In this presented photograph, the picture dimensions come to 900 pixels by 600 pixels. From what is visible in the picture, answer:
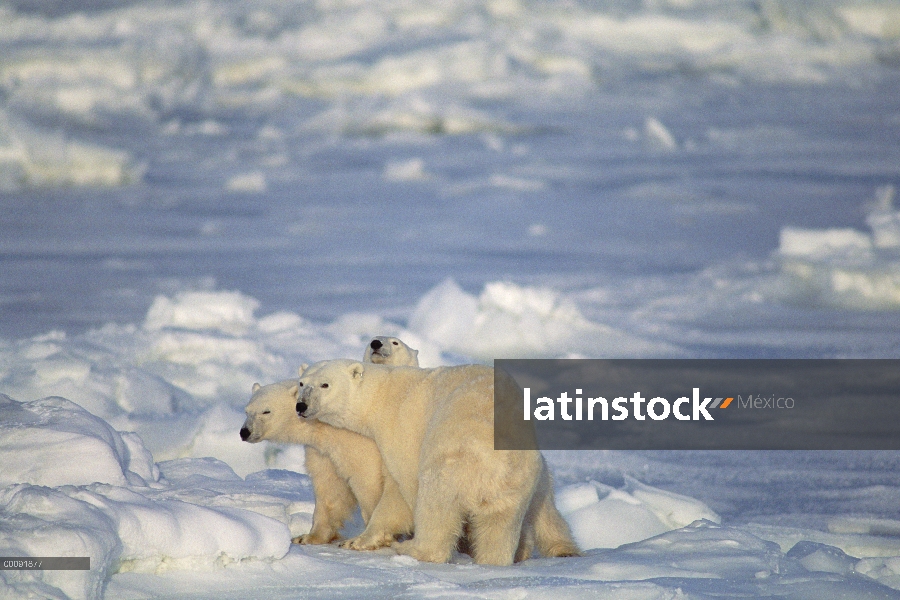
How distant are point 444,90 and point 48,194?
8.57 metres

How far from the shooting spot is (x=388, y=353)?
4395 millimetres

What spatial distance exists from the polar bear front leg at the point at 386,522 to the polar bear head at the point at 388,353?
0.63m

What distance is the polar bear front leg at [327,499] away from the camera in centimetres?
394

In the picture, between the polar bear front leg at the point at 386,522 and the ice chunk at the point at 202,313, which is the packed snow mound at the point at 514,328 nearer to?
the ice chunk at the point at 202,313

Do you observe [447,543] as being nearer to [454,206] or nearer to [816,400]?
[816,400]

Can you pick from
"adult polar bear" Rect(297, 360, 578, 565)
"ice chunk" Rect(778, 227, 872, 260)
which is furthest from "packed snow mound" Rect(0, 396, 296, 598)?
"ice chunk" Rect(778, 227, 872, 260)

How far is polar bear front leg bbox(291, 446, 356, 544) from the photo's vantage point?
3943 millimetres

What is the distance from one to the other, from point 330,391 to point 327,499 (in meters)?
0.53

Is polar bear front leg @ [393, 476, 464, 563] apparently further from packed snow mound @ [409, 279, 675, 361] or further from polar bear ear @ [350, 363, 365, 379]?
packed snow mound @ [409, 279, 675, 361]

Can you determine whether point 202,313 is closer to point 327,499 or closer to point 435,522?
point 327,499

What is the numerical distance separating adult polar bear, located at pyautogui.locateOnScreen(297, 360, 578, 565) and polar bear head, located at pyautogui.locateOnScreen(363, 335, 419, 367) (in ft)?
1.31

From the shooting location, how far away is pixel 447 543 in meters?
3.48

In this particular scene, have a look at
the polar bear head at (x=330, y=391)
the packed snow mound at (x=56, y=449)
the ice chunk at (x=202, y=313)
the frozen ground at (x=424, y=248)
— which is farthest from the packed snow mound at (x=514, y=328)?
the packed snow mound at (x=56, y=449)

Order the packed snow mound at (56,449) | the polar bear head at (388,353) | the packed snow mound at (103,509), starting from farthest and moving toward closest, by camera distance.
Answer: the polar bear head at (388,353)
the packed snow mound at (56,449)
the packed snow mound at (103,509)
